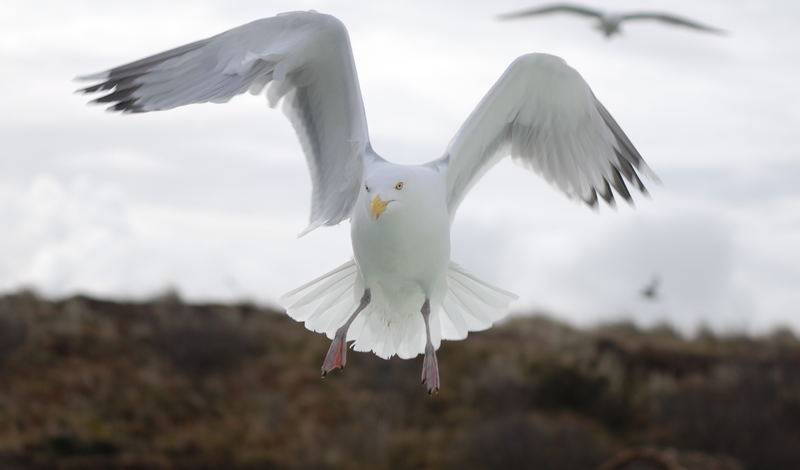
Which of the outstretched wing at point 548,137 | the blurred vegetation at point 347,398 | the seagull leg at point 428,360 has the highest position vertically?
the outstretched wing at point 548,137

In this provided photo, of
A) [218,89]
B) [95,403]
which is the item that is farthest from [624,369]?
[218,89]

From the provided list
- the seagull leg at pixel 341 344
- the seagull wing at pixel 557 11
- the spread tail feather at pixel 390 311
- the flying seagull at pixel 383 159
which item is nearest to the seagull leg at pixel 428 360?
the flying seagull at pixel 383 159

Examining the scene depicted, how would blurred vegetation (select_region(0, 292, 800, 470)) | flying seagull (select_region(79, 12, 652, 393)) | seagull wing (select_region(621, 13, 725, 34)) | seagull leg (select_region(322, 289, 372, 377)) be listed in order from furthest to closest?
blurred vegetation (select_region(0, 292, 800, 470))
seagull wing (select_region(621, 13, 725, 34))
seagull leg (select_region(322, 289, 372, 377))
flying seagull (select_region(79, 12, 652, 393))

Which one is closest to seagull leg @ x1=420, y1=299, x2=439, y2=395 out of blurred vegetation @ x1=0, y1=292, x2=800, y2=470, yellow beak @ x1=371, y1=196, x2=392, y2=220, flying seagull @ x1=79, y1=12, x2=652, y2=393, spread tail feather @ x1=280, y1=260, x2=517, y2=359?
flying seagull @ x1=79, y1=12, x2=652, y2=393

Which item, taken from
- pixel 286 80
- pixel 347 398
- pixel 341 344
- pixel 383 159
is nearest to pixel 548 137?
pixel 383 159

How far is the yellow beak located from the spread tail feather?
2.93 feet

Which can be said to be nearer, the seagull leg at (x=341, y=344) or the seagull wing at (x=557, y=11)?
the seagull leg at (x=341, y=344)

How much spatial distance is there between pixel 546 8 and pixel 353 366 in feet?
30.9

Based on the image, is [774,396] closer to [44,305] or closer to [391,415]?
[391,415]

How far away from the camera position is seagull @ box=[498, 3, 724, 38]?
1099 cm

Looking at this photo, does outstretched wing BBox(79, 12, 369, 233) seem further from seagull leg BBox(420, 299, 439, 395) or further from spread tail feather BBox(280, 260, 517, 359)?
seagull leg BBox(420, 299, 439, 395)

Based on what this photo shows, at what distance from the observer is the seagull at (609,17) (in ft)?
36.1

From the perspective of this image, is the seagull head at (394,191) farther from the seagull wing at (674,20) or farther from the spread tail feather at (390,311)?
the seagull wing at (674,20)

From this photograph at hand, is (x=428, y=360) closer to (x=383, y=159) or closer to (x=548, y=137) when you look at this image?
(x=383, y=159)
